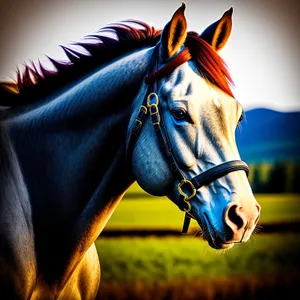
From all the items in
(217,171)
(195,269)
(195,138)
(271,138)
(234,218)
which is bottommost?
(195,269)

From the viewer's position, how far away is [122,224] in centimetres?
398

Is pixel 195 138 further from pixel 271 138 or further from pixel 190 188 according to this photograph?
pixel 271 138

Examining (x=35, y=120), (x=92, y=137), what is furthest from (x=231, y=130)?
(x=35, y=120)

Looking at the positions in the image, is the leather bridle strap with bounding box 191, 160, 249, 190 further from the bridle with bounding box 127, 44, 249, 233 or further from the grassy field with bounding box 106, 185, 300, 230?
the grassy field with bounding box 106, 185, 300, 230

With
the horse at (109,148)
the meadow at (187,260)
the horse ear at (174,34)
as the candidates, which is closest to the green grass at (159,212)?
the meadow at (187,260)

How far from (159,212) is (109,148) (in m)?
2.09

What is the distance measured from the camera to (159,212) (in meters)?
3.99

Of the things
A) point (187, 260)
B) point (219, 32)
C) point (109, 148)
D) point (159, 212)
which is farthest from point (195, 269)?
point (219, 32)

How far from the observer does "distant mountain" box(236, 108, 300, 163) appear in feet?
13.1

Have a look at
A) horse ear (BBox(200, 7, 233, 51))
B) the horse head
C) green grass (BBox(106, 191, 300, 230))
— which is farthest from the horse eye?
green grass (BBox(106, 191, 300, 230))

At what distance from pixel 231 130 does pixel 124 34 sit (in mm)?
799

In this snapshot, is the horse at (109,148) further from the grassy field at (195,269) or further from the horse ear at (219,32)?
the grassy field at (195,269)

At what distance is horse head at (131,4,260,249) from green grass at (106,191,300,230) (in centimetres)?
214

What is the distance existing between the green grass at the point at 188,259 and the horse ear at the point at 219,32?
230 cm
